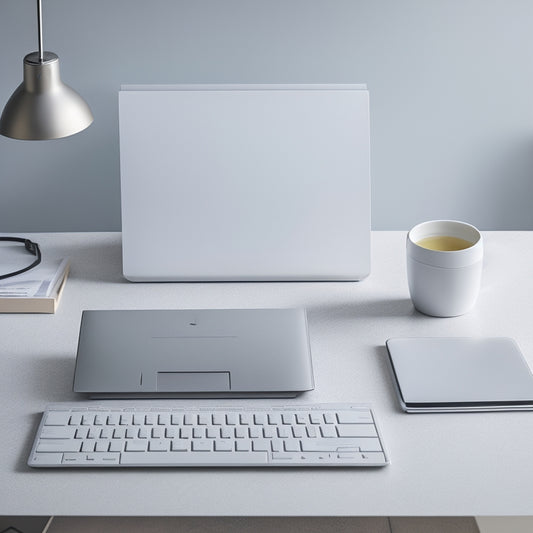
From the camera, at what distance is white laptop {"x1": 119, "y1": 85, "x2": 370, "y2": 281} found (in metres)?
1.35

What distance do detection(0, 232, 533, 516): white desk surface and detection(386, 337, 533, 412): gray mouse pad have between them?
0.06 ft

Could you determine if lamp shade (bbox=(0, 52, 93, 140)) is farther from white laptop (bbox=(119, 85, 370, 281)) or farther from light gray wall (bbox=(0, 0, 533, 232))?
light gray wall (bbox=(0, 0, 533, 232))

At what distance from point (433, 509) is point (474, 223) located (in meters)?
0.87

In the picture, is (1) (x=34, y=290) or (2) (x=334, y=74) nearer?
(1) (x=34, y=290)

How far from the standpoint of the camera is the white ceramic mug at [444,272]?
1.25 meters

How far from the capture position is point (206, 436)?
104 centimetres

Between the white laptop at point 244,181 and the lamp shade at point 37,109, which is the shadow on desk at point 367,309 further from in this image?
the lamp shade at point 37,109

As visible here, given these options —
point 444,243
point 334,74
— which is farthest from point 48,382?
point 334,74

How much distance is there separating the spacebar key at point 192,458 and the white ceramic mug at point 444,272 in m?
0.41

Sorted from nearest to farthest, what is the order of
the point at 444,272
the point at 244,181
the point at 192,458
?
the point at 192,458 → the point at 444,272 → the point at 244,181

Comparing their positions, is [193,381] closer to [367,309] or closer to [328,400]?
[328,400]

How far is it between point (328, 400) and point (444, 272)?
28 cm

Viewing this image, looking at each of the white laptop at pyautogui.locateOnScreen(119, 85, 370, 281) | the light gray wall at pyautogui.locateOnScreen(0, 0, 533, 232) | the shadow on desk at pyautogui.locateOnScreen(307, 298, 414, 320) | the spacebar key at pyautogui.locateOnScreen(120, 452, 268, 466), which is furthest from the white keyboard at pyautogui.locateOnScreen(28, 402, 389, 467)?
the light gray wall at pyautogui.locateOnScreen(0, 0, 533, 232)

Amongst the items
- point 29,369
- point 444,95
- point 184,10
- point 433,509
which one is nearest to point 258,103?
point 184,10
